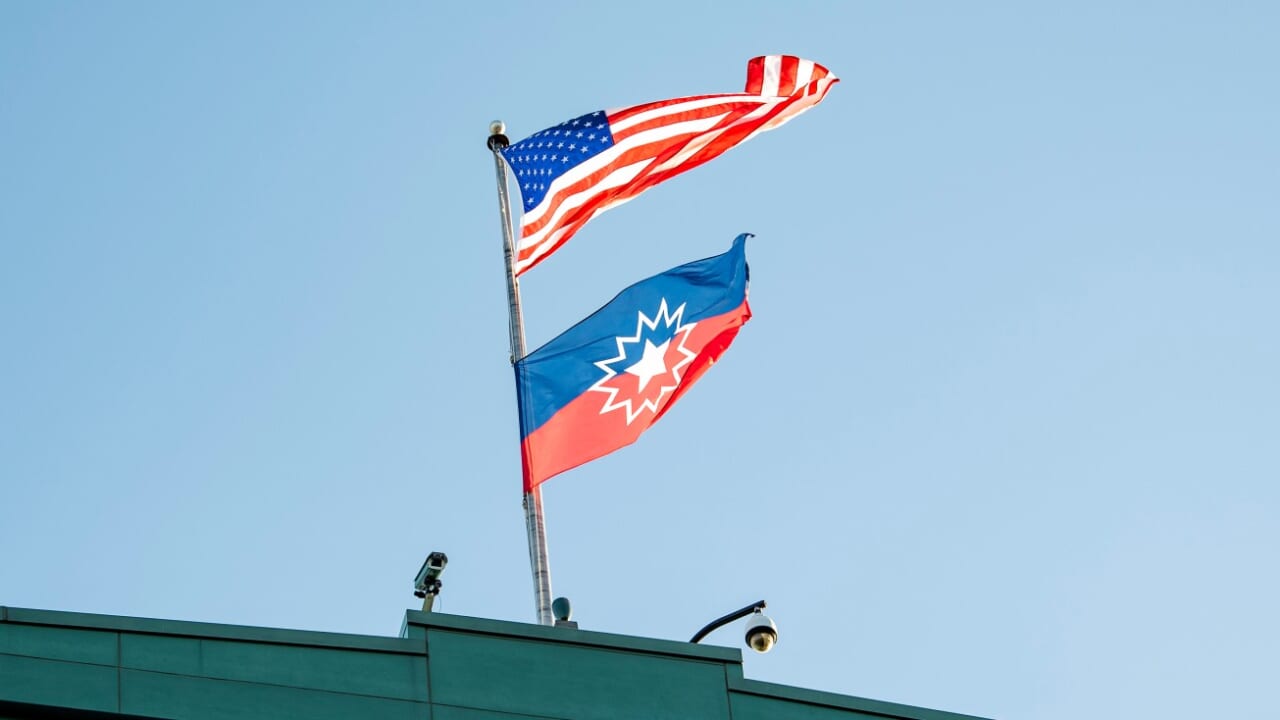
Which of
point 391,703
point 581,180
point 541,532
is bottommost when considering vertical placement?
point 391,703

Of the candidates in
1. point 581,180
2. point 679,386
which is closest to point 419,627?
point 679,386

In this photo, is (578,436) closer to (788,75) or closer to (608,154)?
(608,154)

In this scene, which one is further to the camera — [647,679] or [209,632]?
[647,679]

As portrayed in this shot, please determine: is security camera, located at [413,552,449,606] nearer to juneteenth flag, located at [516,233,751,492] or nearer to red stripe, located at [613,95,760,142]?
juneteenth flag, located at [516,233,751,492]

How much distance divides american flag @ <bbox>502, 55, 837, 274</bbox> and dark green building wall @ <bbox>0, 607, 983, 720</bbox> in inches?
196

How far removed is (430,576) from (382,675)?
146 cm

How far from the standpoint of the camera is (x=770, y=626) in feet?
58.1

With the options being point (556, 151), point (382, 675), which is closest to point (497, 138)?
point (556, 151)

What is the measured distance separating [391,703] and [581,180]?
712 cm

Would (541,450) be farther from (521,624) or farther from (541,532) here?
(521,624)

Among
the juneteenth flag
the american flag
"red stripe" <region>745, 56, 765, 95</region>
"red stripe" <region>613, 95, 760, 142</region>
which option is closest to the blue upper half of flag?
the juneteenth flag

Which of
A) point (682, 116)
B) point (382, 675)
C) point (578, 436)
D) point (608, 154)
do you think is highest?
point (682, 116)

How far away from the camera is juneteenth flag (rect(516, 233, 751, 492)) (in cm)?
1870

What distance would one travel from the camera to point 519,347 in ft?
63.5
